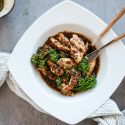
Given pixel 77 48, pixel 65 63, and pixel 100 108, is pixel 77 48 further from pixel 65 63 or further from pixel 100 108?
→ pixel 100 108

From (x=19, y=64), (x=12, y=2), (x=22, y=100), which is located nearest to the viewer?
(x=19, y=64)

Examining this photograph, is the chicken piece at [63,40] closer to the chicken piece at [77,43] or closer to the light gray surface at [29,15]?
the chicken piece at [77,43]

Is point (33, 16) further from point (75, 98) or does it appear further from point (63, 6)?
point (75, 98)

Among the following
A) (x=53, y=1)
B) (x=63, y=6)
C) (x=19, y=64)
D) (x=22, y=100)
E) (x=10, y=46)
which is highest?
(x=63, y=6)

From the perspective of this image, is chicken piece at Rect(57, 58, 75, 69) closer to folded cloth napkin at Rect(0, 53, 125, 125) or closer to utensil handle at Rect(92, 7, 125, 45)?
utensil handle at Rect(92, 7, 125, 45)

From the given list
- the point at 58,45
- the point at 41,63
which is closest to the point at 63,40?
the point at 58,45

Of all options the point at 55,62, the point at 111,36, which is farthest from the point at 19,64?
the point at 111,36

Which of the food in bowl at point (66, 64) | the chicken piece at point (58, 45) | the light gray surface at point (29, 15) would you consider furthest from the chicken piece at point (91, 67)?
the light gray surface at point (29, 15)
